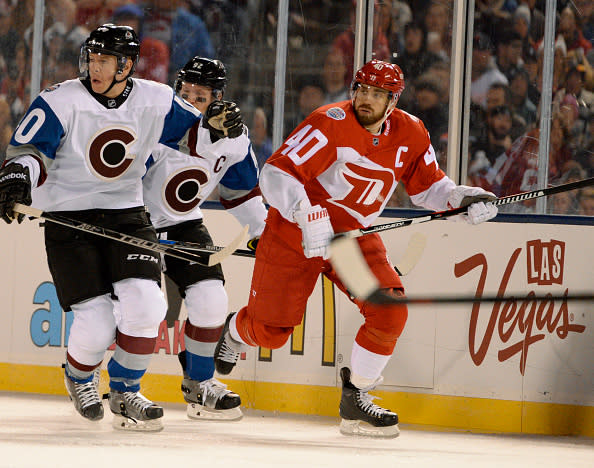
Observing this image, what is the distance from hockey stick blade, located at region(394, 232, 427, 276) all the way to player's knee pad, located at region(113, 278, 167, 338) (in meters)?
0.99

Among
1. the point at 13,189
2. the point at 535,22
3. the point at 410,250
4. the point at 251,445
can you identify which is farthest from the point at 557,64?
the point at 13,189

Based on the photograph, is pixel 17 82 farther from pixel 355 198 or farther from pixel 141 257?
pixel 355 198

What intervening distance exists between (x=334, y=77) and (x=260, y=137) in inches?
17.9

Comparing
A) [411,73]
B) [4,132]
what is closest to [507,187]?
[411,73]

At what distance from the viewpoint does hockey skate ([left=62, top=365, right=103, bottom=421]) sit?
380 cm

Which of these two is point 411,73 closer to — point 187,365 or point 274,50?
point 274,50

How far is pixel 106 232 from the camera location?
12.1ft

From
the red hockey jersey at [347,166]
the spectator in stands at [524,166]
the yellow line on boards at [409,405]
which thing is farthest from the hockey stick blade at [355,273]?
the spectator in stands at [524,166]

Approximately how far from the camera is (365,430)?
3980mm

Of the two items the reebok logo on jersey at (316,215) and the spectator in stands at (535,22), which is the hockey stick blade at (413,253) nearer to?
the reebok logo on jersey at (316,215)

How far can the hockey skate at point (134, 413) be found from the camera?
3736 mm

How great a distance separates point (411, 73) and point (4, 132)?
1.98m

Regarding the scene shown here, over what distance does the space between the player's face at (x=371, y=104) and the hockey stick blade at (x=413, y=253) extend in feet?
1.81

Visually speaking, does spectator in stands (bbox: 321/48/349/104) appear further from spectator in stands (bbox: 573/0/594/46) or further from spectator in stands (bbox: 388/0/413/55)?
spectator in stands (bbox: 573/0/594/46)
